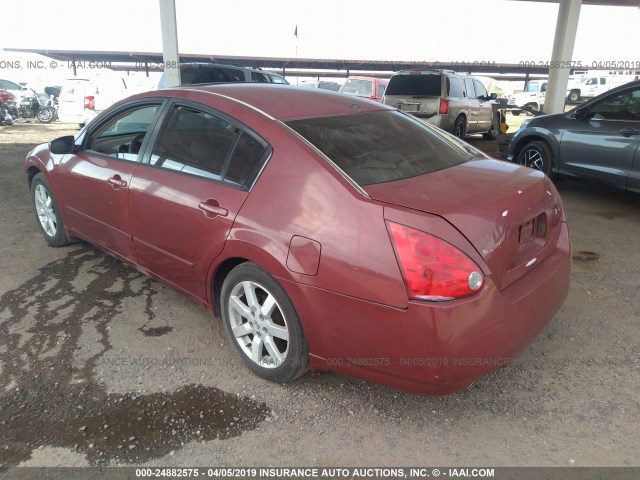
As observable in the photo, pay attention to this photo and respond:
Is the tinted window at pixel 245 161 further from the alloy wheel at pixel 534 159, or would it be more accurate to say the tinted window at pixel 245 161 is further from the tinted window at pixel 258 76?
the tinted window at pixel 258 76

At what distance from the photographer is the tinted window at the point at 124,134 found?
344 centimetres

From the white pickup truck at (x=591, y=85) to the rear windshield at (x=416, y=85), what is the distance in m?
24.4

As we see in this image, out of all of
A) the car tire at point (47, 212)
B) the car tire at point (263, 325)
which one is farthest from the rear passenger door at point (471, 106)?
the car tire at point (263, 325)

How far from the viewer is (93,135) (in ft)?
12.8

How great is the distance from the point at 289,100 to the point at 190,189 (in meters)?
0.81

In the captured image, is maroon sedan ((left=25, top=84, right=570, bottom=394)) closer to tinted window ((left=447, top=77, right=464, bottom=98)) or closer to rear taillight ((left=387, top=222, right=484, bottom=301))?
rear taillight ((left=387, top=222, right=484, bottom=301))

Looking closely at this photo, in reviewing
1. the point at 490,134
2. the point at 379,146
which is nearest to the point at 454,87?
the point at 490,134

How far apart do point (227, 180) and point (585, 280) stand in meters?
3.05

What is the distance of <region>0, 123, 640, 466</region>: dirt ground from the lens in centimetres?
226

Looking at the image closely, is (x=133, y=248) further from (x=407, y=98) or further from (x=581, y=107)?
(x=407, y=98)

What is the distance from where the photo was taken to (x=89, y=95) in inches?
565

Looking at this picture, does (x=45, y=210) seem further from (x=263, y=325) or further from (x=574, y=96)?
(x=574, y=96)

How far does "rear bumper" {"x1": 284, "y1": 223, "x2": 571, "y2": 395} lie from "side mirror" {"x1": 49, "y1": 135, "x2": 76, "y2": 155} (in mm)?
2614

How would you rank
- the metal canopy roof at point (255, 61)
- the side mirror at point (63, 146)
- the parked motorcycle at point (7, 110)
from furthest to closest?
1. the metal canopy roof at point (255, 61)
2. the parked motorcycle at point (7, 110)
3. the side mirror at point (63, 146)
